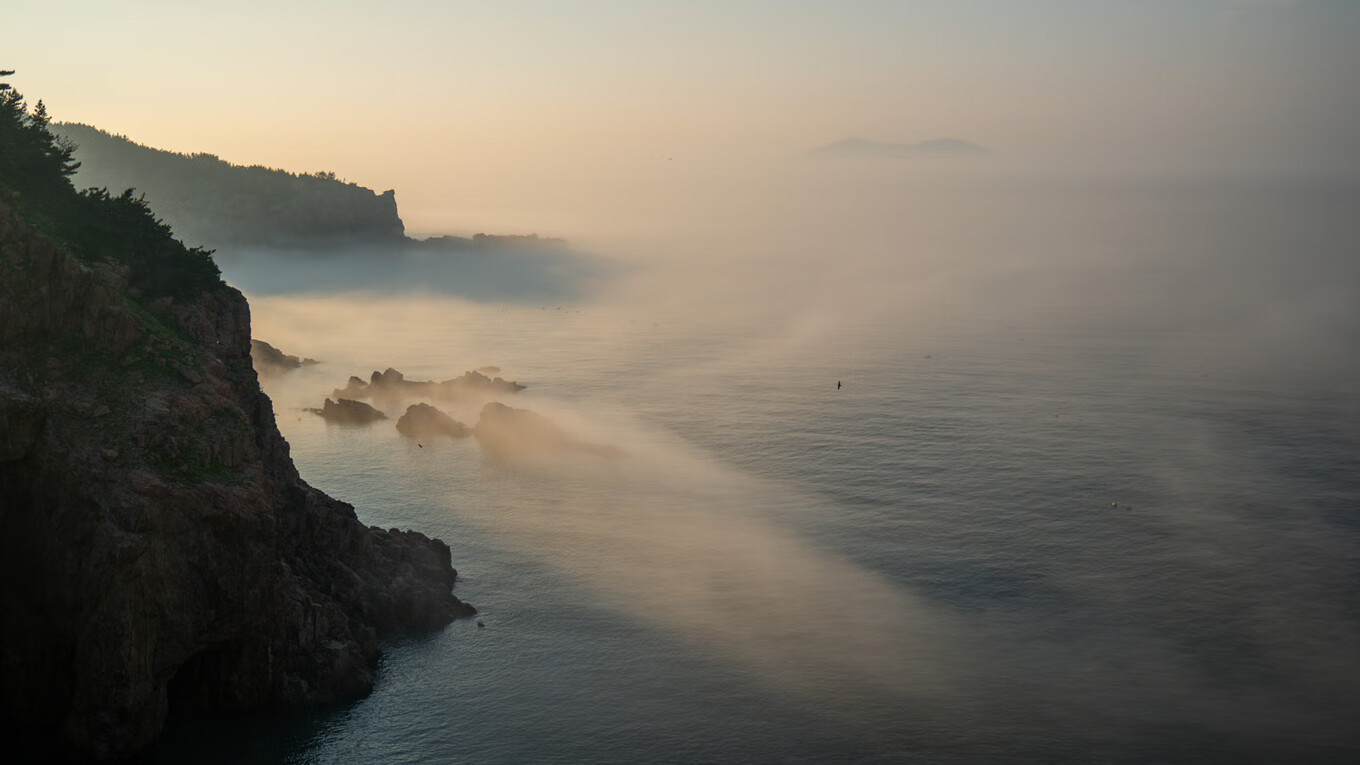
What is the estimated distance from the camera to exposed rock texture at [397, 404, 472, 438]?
17050 cm

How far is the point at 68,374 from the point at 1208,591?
10261 centimetres

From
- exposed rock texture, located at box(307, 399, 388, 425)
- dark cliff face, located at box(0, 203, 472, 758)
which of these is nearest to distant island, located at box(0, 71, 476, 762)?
dark cliff face, located at box(0, 203, 472, 758)

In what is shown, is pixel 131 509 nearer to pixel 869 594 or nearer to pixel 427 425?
pixel 869 594

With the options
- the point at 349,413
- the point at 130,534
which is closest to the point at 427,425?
the point at 349,413

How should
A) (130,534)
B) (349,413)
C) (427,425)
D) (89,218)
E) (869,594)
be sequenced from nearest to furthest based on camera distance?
1. (130,534)
2. (89,218)
3. (869,594)
4. (427,425)
5. (349,413)

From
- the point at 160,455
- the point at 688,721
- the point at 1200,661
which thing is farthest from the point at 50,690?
the point at 1200,661

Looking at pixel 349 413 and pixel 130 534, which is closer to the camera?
pixel 130 534

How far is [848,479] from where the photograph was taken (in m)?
145

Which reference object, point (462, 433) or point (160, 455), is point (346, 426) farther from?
point (160, 455)

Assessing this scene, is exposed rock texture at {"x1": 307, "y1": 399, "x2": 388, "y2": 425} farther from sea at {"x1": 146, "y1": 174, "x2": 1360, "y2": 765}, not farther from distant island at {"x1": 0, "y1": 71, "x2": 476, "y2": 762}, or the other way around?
distant island at {"x1": 0, "y1": 71, "x2": 476, "y2": 762}

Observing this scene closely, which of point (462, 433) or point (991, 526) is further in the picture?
point (462, 433)

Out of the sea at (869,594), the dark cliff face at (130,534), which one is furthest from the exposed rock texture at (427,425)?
the dark cliff face at (130,534)

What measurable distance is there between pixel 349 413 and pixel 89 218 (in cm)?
9520

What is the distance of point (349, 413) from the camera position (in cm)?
17825
